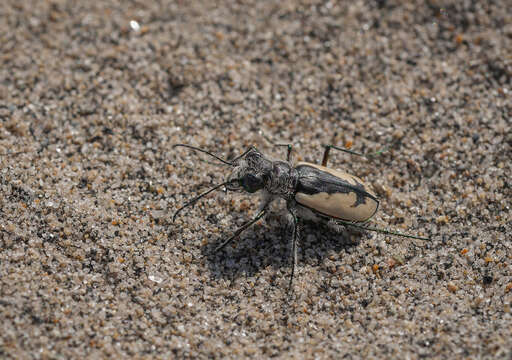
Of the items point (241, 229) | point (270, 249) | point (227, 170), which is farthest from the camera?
point (227, 170)

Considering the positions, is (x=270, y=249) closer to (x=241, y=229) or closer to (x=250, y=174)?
(x=241, y=229)

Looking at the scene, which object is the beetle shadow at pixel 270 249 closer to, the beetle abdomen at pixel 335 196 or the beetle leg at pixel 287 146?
the beetle abdomen at pixel 335 196

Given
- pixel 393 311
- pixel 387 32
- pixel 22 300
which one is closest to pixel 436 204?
pixel 393 311

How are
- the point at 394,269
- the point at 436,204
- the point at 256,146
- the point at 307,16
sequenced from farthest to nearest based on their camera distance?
the point at 307,16, the point at 256,146, the point at 436,204, the point at 394,269

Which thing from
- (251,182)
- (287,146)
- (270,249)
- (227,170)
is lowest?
(270,249)

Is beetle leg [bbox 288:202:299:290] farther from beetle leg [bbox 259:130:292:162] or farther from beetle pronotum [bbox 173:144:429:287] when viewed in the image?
beetle leg [bbox 259:130:292:162]

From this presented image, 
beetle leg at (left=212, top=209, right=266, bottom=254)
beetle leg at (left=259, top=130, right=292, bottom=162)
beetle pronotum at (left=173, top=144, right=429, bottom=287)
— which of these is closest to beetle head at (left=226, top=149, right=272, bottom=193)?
beetle pronotum at (left=173, top=144, right=429, bottom=287)

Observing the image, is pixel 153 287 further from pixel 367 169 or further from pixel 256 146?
pixel 367 169

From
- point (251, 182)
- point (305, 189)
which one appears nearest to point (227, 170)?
point (251, 182)
